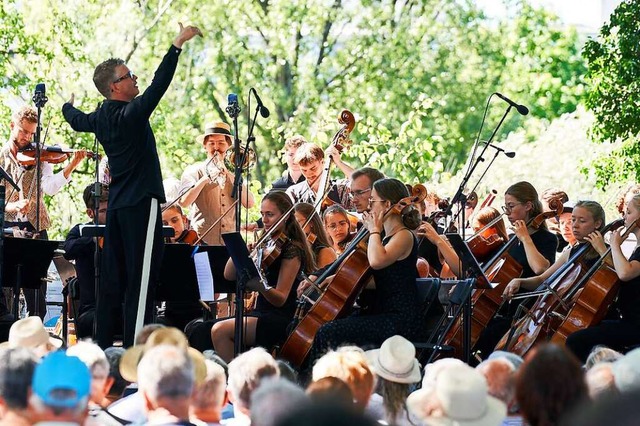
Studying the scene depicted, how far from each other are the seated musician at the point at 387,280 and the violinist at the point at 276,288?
47 centimetres

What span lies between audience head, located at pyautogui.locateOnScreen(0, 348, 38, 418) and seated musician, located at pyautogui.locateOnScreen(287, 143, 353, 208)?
5.53 m

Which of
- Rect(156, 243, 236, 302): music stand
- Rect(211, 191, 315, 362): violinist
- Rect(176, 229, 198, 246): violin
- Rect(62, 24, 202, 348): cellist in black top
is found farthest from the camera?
Rect(176, 229, 198, 246): violin

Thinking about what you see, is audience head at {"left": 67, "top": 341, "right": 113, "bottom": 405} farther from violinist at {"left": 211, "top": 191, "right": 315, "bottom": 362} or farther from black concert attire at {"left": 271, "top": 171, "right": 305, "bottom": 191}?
black concert attire at {"left": 271, "top": 171, "right": 305, "bottom": 191}

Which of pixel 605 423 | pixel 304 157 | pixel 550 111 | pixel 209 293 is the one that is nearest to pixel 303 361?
pixel 209 293

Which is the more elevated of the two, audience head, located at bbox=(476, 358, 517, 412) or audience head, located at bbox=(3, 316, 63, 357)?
audience head, located at bbox=(476, 358, 517, 412)

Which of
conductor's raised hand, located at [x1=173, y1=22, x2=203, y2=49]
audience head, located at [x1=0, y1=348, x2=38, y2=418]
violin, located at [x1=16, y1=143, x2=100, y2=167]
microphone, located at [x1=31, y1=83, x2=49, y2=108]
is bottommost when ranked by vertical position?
audience head, located at [x1=0, y1=348, x2=38, y2=418]

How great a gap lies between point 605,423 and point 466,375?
1.79 metres

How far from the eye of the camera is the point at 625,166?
11.7 m

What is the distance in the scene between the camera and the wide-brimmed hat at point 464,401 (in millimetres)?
3701

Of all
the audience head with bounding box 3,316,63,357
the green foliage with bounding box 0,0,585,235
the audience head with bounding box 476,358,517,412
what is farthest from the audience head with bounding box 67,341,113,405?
the green foliage with bounding box 0,0,585,235

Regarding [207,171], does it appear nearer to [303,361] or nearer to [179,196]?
[179,196]

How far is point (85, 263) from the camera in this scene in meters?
7.87

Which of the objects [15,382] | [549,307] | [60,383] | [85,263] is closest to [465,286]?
[549,307]

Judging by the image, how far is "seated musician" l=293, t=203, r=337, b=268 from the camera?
764 centimetres
